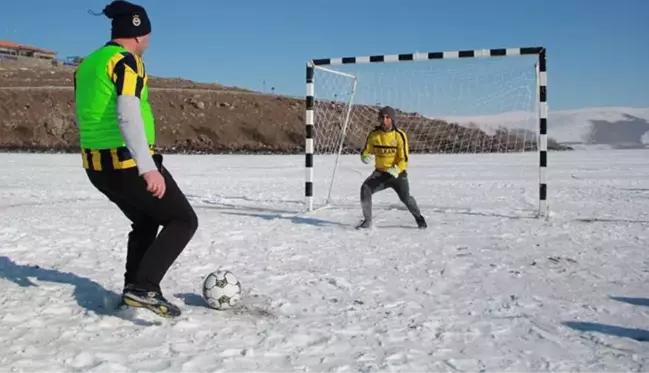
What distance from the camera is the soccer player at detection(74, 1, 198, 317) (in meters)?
3.74

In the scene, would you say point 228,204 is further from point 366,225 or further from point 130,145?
point 130,145

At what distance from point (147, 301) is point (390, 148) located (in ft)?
15.7

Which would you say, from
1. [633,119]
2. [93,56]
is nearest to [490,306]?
[93,56]

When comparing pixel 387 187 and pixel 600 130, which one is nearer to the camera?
pixel 387 187

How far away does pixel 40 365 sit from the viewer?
11.5 feet

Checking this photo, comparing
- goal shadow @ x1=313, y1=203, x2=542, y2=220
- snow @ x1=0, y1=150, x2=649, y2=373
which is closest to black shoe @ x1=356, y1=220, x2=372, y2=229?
snow @ x1=0, y1=150, x2=649, y2=373

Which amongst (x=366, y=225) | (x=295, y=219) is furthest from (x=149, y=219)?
(x=295, y=219)

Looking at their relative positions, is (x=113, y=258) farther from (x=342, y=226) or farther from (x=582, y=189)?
(x=582, y=189)

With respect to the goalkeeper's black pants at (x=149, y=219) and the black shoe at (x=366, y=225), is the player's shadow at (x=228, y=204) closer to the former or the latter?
the black shoe at (x=366, y=225)

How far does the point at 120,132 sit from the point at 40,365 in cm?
135

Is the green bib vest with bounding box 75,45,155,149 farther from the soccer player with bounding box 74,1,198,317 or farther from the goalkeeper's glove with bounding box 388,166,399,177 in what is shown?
the goalkeeper's glove with bounding box 388,166,399,177

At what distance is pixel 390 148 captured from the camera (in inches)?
330

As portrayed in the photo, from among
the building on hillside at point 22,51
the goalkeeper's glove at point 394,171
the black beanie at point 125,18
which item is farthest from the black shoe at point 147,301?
the building on hillside at point 22,51

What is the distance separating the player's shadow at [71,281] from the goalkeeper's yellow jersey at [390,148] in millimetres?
4160
